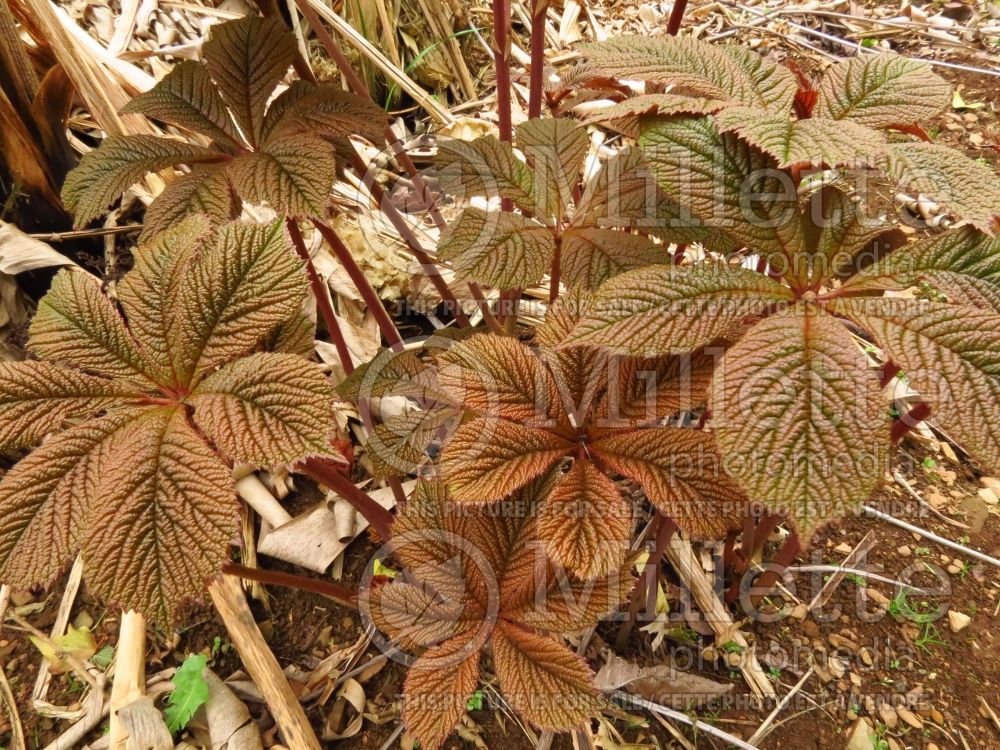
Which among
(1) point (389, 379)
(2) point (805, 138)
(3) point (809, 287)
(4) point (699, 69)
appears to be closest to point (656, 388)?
(3) point (809, 287)

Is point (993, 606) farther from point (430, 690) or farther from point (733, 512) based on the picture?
point (430, 690)

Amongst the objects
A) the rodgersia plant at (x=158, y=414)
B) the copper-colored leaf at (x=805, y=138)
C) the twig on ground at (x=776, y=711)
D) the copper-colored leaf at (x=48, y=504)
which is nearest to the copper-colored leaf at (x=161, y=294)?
the rodgersia plant at (x=158, y=414)

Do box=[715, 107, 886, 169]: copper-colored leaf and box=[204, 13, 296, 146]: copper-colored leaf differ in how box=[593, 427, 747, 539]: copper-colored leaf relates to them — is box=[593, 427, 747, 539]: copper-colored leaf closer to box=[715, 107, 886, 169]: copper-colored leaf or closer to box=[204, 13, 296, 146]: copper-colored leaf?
box=[715, 107, 886, 169]: copper-colored leaf

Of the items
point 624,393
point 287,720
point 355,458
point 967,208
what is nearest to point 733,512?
point 624,393

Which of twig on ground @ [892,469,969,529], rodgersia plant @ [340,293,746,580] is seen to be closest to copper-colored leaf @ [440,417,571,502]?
rodgersia plant @ [340,293,746,580]

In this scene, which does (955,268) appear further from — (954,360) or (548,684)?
(548,684)

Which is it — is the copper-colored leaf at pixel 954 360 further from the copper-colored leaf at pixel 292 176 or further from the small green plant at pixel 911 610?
the small green plant at pixel 911 610
